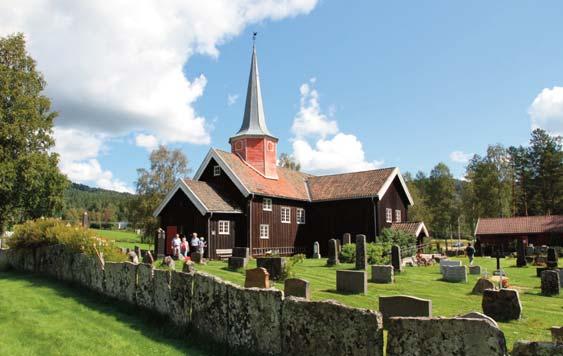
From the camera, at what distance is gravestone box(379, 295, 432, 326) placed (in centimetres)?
878

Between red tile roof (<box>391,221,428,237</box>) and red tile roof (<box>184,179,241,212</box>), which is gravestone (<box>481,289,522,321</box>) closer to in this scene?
red tile roof (<box>184,179,241,212</box>)

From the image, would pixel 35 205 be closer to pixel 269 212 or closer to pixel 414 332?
pixel 269 212

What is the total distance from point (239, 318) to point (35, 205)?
28.4 m

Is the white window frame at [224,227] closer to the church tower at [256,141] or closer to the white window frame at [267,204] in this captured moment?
the white window frame at [267,204]

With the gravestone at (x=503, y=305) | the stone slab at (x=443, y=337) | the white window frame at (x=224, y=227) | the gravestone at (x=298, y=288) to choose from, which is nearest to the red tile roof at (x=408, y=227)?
the white window frame at (x=224, y=227)

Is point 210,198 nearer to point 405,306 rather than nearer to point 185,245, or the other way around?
point 185,245

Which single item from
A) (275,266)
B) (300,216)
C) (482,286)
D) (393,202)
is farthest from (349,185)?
(482,286)

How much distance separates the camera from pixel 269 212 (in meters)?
31.7

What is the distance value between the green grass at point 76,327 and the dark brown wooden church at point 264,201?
49.5ft

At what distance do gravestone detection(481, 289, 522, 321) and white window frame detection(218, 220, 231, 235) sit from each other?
19715mm

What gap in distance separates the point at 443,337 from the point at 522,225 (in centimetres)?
4522

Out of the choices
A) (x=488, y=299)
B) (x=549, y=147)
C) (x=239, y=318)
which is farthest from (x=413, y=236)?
(x=549, y=147)

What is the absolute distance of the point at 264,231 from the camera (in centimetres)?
3108

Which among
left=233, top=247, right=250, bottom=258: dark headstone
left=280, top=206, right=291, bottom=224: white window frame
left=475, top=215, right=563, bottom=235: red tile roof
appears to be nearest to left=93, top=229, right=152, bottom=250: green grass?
left=280, top=206, right=291, bottom=224: white window frame
